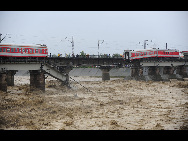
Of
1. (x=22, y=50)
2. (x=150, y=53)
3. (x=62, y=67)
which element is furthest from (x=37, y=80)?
(x=150, y=53)

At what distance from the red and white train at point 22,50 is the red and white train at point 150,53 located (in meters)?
34.1

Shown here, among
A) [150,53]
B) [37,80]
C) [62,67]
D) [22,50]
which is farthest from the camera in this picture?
[150,53]

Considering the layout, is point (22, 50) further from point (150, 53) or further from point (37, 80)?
point (150, 53)

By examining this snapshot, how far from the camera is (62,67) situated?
57.9 m

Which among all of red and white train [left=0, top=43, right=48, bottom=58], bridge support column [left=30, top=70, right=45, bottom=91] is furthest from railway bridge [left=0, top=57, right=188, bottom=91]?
red and white train [left=0, top=43, right=48, bottom=58]

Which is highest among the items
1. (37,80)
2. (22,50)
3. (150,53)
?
(22,50)

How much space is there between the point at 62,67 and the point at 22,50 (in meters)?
14.5

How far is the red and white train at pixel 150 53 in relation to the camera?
68.1 metres

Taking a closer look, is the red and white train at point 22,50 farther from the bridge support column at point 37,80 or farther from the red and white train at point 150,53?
the red and white train at point 150,53

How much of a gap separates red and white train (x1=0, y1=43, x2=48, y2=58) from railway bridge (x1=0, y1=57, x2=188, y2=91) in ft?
5.36

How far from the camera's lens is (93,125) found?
17141mm

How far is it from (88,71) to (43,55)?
188 ft

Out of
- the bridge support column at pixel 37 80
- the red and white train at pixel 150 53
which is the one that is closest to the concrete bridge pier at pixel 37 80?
the bridge support column at pixel 37 80
